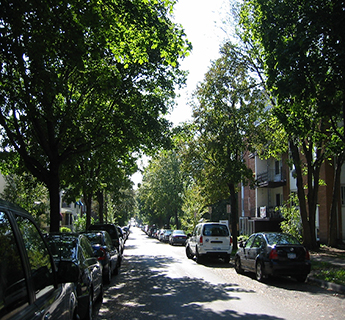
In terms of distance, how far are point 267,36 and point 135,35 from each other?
13.9 feet

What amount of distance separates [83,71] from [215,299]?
24.8 ft

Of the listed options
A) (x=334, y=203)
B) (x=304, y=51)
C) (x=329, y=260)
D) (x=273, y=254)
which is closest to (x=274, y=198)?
(x=334, y=203)

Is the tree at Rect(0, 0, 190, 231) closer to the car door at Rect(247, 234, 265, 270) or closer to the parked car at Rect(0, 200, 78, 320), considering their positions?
the car door at Rect(247, 234, 265, 270)

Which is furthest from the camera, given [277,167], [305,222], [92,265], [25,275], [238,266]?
[277,167]

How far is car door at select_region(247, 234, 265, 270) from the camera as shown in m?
13.4

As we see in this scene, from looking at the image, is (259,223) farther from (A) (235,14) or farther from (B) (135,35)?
(B) (135,35)

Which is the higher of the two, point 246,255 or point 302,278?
point 246,255

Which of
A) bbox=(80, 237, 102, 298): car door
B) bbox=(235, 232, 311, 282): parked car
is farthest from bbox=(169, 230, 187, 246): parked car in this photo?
bbox=(80, 237, 102, 298): car door

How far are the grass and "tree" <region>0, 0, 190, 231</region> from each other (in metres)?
7.86

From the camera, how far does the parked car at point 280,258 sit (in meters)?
12.2

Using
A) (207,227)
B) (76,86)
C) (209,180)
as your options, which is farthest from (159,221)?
(76,86)

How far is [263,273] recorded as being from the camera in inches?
495

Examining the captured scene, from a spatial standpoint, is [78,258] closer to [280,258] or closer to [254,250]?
[280,258]

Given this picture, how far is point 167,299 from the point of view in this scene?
9844mm
